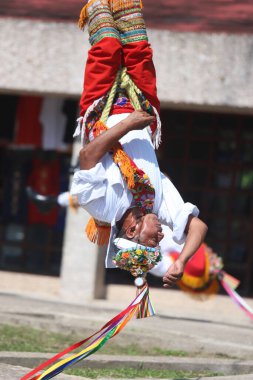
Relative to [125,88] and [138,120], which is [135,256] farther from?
[125,88]

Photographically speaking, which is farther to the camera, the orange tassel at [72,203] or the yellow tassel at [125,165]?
the orange tassel at [72,203]

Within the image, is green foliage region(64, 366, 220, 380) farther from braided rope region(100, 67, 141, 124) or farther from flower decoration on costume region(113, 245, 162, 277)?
braided rope region(100, 67, 141, 124)

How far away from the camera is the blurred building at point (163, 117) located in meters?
9.70

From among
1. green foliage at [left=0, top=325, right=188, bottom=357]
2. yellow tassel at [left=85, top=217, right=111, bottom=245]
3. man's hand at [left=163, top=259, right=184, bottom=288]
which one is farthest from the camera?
green foliage at [left=0, top=325, right=188, bottom=357]

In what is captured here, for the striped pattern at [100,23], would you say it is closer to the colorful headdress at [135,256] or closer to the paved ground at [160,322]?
the colorful headdress at [135,256]

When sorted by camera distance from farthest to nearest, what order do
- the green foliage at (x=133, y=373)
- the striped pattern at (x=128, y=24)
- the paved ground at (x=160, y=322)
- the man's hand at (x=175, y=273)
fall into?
the paved ground at (x=160, y=322)
the green foliage at (x=133, y=373)
the striped pattern at (x=128, y=24)
the man's hand at (x=175, y=273)

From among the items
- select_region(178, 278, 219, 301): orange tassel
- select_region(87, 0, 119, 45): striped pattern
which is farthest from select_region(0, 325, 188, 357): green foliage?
select_region(87, 0, 119, 45): striped pattern

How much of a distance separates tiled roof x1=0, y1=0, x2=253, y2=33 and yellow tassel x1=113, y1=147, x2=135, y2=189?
442 cm

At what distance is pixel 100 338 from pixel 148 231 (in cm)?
64

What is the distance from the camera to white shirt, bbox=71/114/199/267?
5375mm

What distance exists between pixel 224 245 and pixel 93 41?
609 cm

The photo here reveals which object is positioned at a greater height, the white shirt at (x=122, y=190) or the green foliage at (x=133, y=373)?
the white shirt at (x=122, y=190)

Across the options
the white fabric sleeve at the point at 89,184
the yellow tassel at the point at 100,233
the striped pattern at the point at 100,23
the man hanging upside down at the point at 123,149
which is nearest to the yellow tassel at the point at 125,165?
the man hanging upside down at the point at 123,149

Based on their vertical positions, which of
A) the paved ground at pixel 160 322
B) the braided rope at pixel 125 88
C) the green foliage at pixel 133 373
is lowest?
the green foliage at pixel 133 373
